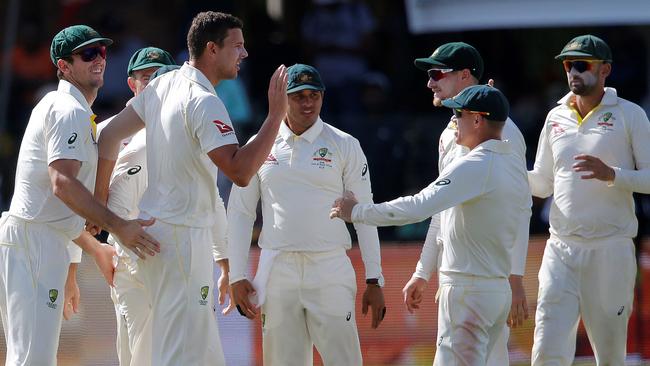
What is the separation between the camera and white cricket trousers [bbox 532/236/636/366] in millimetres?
7312

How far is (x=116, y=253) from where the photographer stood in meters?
7.05

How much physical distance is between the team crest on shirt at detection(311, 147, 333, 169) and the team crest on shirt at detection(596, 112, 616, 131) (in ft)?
5.44

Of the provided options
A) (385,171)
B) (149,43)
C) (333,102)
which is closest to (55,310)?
(385,171)

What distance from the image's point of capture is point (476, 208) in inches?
244

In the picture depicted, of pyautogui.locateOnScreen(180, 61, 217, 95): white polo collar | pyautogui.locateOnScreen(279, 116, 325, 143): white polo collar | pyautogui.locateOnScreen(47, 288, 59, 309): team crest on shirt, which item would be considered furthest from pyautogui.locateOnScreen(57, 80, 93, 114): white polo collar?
pyautogui.locateOnScreen(279, 116, 325, 143): white polo collar

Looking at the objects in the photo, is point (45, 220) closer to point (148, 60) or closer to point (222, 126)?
point (222, 126)

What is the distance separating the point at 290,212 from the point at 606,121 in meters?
1.99

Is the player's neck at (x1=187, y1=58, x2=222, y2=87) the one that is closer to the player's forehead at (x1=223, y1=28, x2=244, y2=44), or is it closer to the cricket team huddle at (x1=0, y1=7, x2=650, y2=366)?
A: the cricket team huddle at (x1=0, y1=7, x2=650, y2=366)

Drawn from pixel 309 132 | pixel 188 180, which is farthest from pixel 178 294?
pixel 309 132

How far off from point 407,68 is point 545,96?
153 cm

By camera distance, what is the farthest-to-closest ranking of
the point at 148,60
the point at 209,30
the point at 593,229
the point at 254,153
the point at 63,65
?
1. the point at 148,60
2. the point at 593,229
3. the point at 63,65
4. the point at 209,30
5. the point at 254,153

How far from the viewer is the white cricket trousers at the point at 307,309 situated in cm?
689

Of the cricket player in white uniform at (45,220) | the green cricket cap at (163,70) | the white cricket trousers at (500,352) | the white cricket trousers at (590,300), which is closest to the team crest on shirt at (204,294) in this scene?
the cricket player in white uniform at (45,220)

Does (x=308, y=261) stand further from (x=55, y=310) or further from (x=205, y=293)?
(x=55, y=310)
